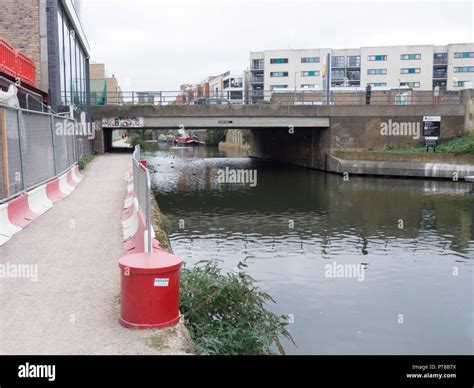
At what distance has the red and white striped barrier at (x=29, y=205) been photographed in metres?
8.77

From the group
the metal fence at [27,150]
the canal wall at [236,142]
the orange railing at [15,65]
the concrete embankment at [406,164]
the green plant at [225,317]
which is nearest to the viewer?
the green plant at [225,317]

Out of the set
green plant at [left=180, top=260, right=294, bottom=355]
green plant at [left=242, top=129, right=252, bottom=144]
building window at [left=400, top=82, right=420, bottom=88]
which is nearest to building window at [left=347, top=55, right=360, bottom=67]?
building window at [left=400, top=82, right=420, bottom=88]

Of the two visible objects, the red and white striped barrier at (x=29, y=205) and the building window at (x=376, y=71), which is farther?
the building window at (x=376, y=71)

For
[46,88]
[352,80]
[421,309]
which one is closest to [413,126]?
[46,88]

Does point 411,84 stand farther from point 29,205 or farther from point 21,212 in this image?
point 21,212

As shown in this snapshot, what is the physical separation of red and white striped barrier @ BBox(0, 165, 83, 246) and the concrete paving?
0.18 m

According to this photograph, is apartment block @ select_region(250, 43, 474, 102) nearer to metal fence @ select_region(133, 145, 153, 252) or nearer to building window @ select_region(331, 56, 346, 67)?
building window @ select_region(331, 56, 346, 67)

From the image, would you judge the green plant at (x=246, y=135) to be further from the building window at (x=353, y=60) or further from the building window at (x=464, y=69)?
the building window at (x=464, y=69)

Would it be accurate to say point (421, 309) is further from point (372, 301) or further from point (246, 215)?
point (246, 215)

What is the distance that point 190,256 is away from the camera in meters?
12.1

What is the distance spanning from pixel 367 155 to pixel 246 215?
48.1ft

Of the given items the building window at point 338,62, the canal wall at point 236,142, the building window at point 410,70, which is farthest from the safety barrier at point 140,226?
the building window at point 338,62
